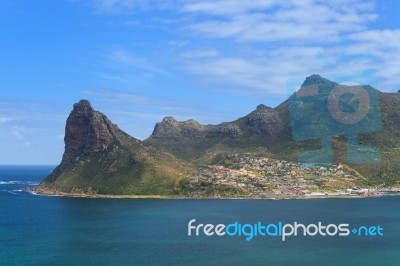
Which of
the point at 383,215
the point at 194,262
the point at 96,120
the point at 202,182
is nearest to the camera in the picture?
the point at 194,262

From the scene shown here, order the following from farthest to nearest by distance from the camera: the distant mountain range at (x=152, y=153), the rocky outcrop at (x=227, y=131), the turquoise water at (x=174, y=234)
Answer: the rocky outcrop at (x=227, y=131)
the distant mountain range at (x=152, y=153)
the turquoise water at (x=174, y=234)

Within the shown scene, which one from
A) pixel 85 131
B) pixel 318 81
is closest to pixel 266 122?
pixel 318 81

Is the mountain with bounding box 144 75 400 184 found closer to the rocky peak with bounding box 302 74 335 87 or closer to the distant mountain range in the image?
the rocky peak with bounding box 302 74 335 87

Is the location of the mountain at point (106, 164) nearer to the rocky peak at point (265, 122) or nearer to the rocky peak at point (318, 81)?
the rocky peak at point (265, 122)

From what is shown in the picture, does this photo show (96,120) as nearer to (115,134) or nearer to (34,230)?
(115,134)

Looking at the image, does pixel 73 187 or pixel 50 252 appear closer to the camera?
pixel 50 252

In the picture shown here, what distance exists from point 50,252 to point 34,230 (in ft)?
53.0

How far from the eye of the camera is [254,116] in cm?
19375

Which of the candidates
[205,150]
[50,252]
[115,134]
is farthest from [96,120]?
[50,252]

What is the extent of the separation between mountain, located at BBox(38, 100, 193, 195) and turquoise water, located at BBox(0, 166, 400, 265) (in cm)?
1129

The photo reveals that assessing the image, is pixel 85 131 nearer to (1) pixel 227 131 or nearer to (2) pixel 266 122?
(1) pixel 227 131

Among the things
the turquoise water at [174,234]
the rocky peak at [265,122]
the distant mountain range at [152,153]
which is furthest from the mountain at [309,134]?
the turquoise water at [174,234]

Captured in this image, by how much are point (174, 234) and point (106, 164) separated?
64266 millimetres

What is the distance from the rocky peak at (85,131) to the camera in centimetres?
12925
